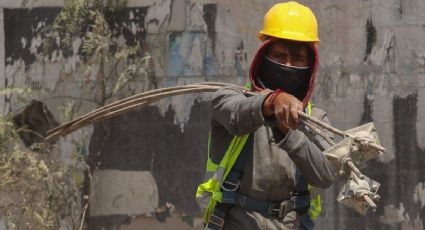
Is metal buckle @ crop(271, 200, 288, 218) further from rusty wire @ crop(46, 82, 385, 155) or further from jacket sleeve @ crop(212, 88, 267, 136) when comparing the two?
rusty wire @ crop(46, 82, 385, 155)

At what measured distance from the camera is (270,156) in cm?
455

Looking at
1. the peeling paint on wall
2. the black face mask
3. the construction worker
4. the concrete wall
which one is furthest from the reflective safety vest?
the peeling paint on wall

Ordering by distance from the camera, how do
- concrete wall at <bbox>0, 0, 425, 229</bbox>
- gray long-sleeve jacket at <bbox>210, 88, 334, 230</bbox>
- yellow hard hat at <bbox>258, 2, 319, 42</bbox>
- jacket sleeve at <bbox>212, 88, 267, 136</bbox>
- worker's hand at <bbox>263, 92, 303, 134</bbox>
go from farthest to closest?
concrete wall at <bbox>0, 0, 425, 229</bbox> < yellow hard hat at <bbox>258, 2, 319, 42</bbox> < gray long-sleeve jacket at <bbox>210, 88, 334, 230</bbox> < jacket sleeve at <bbox>212, 88, 267, 136</bbox> < worker's hand at <bbox>263, 92, 303, 134</bbox>

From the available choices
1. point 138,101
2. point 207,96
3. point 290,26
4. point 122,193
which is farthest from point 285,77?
point 122,193

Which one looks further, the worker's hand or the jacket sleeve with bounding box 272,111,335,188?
the jacket sleeve with bounding box 272,111,335,188

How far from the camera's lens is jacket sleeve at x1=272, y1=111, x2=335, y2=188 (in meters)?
4.25

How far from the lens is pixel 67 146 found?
28.0 ft

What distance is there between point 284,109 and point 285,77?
0.52 meters

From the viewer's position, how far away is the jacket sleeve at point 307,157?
4.25 metres

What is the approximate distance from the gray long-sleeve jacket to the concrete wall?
3.29 m

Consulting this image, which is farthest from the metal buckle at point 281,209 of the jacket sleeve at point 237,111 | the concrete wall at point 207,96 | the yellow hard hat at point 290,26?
the concrete wall at point 207,96

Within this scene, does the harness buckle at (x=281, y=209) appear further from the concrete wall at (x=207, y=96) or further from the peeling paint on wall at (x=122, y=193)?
the peeling paint on wall at (x=122, y=193)

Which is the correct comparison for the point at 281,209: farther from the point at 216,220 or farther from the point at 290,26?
the point at 290,26

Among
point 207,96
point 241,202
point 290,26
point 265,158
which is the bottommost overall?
point 207,96
